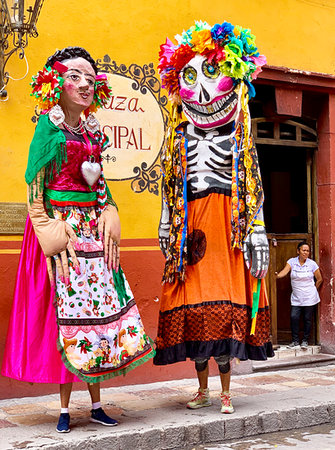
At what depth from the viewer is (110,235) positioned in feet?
16.5

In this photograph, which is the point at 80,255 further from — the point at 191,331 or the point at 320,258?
the point at 320,258

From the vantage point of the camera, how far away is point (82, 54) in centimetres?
502

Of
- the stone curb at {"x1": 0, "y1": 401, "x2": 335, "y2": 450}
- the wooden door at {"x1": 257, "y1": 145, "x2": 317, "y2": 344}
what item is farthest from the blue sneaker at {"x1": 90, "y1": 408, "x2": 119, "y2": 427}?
the wooden door at {"x1": 257, "y1": 145, "x2": 317, "y2": 344}

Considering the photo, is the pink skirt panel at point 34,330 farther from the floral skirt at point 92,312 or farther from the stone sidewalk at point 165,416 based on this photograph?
the stone sidewalk at point 165,416

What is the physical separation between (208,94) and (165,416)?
2307mm

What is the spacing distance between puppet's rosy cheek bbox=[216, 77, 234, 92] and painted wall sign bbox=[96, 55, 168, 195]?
1.55 m

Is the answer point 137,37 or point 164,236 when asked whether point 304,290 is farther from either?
point 137,37

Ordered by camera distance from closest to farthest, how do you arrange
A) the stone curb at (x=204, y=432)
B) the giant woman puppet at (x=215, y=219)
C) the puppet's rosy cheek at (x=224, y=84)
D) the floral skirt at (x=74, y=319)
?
the stone curb at (x=204, y=432)
the floral skirt at (x=74, y=319)
the giant woman puppet at (x=215, y=219)
the puppet's rosy cheek at (x=224, y=84)

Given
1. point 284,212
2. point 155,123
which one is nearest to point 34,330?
point 155,123

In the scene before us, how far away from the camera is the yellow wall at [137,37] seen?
20.0 feet

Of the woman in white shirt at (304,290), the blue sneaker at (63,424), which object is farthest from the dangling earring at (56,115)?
the woman in white shirt at (304,290)

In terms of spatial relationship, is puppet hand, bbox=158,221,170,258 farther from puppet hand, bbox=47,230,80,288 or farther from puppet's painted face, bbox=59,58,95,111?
puppet's painted face, bbox=59,58,95,111

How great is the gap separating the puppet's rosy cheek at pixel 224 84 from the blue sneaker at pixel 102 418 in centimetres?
240

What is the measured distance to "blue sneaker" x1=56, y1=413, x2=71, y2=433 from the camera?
4.74 metres
